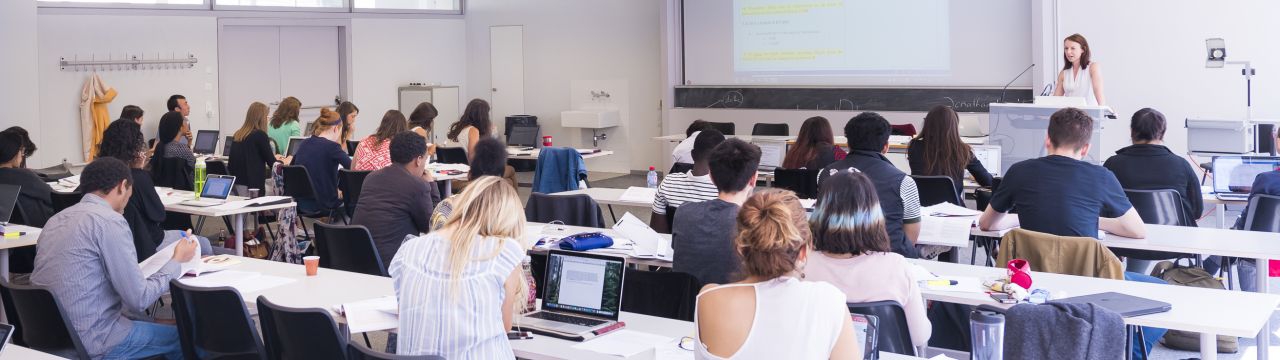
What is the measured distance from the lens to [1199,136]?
871 centimetres

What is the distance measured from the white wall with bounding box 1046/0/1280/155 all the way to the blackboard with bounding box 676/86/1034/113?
0.79m

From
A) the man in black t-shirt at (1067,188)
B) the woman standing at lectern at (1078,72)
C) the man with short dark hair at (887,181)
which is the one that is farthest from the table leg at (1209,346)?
the woman standing at lectern at (1078,72)

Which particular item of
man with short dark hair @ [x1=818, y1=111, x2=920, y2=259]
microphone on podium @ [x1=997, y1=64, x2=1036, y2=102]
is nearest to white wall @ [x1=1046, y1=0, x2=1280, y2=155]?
microphone on podium @ [x1=997, y1=64, x2=1036, y2=102]

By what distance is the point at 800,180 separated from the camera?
706cm

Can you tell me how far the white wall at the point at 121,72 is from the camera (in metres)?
10.7

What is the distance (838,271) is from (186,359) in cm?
222

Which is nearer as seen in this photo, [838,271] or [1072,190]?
[838,271]

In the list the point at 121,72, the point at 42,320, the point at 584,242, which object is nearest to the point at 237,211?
the point at 584,242

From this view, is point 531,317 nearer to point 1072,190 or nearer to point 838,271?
point 838,271

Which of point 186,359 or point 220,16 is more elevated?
point 220,16

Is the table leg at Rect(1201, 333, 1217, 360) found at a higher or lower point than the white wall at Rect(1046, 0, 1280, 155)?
lower

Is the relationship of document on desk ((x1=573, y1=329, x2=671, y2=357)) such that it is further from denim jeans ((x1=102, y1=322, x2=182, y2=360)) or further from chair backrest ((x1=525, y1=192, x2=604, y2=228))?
chair backrest ((x1=525, y1=192, x2=604, y2=228))

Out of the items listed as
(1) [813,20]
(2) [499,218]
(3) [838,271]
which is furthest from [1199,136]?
(2) [499,218]

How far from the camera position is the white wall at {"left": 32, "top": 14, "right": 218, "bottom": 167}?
1071 cm
